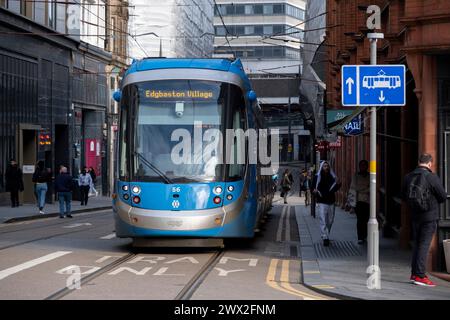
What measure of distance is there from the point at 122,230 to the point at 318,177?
15.4 feet

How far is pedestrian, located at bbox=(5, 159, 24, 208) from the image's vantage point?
114ft

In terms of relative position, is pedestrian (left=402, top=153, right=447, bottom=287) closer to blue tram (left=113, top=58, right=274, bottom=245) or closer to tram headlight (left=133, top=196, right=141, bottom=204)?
blue tram (left=113, top=58, right=274, bottom=245)

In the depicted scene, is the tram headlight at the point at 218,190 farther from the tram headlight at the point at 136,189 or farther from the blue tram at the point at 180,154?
the tram headlight at the point at 136,189

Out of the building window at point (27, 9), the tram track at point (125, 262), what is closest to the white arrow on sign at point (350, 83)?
the tram track at point (125, 262)

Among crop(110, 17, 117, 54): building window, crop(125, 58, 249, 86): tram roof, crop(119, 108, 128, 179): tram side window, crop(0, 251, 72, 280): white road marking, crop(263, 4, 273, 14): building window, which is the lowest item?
crop(0, 251, 72, 280): white road marking

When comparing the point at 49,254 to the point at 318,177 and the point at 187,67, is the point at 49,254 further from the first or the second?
the point at 318,177

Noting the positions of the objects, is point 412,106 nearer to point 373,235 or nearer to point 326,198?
point 326,198

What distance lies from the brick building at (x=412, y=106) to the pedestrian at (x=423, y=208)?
161 cm

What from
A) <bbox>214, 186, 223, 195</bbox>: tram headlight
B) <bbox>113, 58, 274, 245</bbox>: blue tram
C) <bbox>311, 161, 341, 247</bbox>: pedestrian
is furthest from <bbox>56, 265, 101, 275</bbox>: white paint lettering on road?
<bbox>311, 161, 341, 247</bbox>: pedestrian

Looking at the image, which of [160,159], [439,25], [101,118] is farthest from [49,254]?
[101,118]

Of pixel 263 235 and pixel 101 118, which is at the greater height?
pixel 101 118

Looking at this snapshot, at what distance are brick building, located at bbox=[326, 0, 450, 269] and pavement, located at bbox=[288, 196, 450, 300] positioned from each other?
83cm

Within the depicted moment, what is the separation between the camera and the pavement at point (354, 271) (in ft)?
38.7
